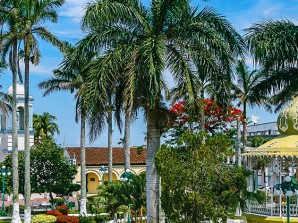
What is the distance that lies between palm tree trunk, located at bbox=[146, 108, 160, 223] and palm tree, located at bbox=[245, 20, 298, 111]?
19.9 ft

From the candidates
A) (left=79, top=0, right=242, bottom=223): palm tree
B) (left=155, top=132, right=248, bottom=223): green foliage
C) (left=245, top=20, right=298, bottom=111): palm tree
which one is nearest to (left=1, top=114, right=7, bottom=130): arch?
(left=245, top=20, right=298, bottom=111): palm tree

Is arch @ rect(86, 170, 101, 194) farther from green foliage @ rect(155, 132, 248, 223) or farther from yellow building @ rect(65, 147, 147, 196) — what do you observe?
green foliage @ rect(155, 132, 248, 223)

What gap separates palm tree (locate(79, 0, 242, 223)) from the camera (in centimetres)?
1891

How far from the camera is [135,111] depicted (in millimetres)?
20078

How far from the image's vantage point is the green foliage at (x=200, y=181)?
52.5ft

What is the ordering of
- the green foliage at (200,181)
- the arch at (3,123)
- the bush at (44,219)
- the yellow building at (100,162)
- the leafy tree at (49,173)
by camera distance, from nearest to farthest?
the green foliage at (200,181) < the bush at (44,219) < the leafy tree at (49,173) < the arch at (3,123) < the yellow building at (100,162)

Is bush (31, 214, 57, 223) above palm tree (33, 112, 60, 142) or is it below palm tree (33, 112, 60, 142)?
below

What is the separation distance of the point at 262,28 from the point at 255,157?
23.5 ft

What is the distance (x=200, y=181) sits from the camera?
52.8 feet

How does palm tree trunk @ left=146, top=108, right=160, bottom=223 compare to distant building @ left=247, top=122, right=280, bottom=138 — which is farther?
distant building @ left=247, top=122, right=280, bottom=138

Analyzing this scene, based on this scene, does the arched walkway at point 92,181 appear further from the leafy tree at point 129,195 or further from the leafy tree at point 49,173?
the leafy tree at point 129,195

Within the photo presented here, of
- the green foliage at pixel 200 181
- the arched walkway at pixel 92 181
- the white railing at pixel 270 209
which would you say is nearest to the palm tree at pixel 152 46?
the green foliage at pixel 200 181

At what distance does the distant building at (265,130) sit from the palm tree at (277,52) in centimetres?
1845

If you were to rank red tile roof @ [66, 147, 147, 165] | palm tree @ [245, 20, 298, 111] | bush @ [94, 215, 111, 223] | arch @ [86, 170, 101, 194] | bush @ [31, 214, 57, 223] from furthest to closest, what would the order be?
arch @ [86, 170, 101, 194] < red tile roof @ [66, 147, 147, 165] < bush @ [94, 215, 111, 223] < bush @ [31, 214, 57, 223] < palm tree @ [245, 20, 298, 111]
